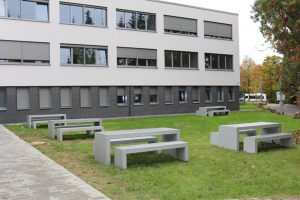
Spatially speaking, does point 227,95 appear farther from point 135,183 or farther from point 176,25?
point 135,183

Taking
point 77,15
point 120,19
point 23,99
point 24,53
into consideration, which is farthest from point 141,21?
point 23,99

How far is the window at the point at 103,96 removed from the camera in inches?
1170

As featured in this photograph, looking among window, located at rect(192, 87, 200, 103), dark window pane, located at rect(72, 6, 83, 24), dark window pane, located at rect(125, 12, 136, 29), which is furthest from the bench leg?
window, located at rect(192, 87, 200, 103)

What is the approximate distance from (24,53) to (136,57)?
351 inches

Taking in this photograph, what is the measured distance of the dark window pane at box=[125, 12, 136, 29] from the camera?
103 ft

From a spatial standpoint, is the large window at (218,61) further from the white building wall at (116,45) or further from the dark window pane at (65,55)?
the dark window pane at (65,55)

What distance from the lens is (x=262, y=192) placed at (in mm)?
7172

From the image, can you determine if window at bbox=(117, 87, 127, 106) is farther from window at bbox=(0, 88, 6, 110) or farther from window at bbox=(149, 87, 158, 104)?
window at bbox=(0, 88, 6, 110)

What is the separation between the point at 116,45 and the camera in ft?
99.7

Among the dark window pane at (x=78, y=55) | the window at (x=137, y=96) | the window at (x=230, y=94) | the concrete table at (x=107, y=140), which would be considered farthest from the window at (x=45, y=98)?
the window at (x=230, y=94)

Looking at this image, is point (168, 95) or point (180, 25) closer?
point (168, 95)

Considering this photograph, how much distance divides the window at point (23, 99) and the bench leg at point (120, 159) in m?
18.2

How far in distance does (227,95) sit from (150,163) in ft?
97.3

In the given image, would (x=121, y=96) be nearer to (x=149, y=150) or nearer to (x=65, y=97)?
(x=65, y=97)
